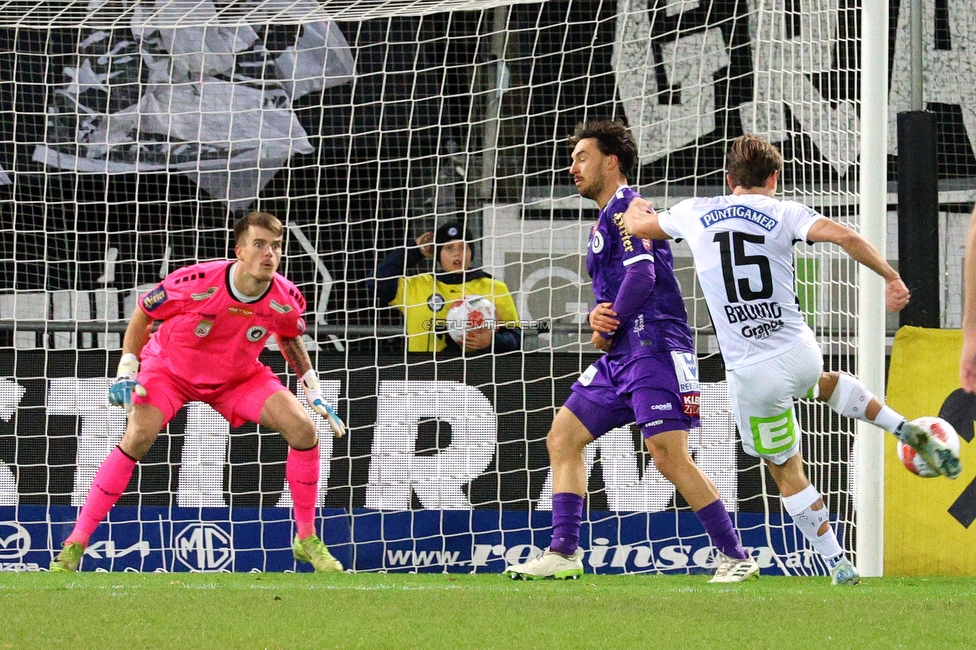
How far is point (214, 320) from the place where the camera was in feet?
20.6

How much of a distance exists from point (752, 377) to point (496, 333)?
2.43 metres

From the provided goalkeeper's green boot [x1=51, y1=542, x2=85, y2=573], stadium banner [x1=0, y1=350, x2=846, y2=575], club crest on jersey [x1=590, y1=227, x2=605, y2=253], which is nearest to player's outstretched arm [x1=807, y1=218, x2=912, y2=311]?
club crest on jersey [x1=590, y1=227, x2=605, y2=253]

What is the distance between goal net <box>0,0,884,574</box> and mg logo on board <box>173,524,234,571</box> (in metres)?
0.01

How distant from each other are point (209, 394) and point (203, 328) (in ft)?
1.08

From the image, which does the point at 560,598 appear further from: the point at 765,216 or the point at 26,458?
the point at 26,458

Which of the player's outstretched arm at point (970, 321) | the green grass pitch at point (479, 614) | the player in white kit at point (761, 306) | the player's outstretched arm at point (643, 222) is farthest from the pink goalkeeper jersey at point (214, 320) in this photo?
the player's outstretched arm at point (970, 321)

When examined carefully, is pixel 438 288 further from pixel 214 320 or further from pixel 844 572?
pixel 844 572

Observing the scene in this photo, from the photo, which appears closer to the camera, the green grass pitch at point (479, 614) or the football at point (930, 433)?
the green grass pitch at point (479, 614)

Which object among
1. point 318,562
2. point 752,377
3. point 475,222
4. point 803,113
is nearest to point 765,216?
point 752,377

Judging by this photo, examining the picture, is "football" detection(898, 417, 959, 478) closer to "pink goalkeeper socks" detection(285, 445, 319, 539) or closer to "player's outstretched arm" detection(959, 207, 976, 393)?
"player's outstretched arm" detection(959, 207, 976, 393)

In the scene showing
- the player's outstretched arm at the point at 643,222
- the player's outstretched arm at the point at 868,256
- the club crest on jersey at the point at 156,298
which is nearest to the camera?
the player's outstretched arm at the point at 868,256

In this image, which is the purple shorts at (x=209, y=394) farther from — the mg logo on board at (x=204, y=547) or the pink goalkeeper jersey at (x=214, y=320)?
the mg logo on board at (x=204, y=547)

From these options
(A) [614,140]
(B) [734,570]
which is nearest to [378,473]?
(B) [734,570]

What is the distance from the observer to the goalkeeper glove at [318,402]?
6113mm
